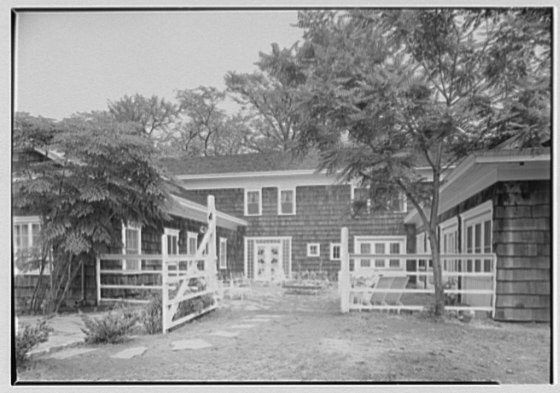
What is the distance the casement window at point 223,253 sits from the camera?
4.04 m

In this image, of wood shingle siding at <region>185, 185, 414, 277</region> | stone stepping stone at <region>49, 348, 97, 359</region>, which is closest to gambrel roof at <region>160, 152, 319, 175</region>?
wood shingle siding at <region>185, 185, 414, 277</region>

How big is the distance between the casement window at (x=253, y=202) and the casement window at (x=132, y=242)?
A: 89cm

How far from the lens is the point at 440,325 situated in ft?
12.5

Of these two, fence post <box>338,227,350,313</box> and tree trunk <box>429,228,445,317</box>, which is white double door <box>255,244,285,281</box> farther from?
tree trunk <box>429,228,445,317</box>

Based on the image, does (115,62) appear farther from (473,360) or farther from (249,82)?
(473,360)

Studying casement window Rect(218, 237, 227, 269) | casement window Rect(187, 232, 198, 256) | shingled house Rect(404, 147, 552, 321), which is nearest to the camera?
shingled house Rect(404, 147, 552, 321)

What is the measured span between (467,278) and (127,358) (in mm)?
2583

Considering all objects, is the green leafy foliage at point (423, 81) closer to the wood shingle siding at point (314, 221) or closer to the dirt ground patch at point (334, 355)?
the wood shingle siding at point (314, 221)

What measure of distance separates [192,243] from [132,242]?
0.50 meters

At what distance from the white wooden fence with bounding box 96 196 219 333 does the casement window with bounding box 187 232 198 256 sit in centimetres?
6

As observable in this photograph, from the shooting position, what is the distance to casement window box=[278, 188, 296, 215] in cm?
388

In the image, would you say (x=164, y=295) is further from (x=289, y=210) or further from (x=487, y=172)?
(x=487, y=172)

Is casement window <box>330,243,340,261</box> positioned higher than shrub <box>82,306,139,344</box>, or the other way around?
casement window <box>330,243,340,261</box>

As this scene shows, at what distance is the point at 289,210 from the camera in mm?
3916
